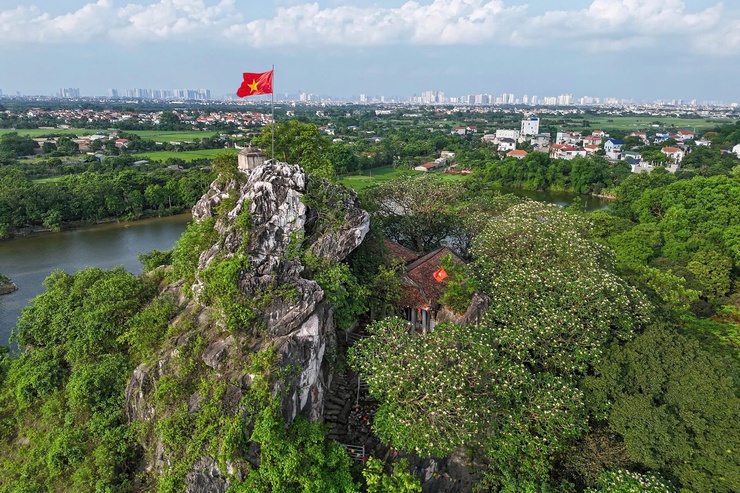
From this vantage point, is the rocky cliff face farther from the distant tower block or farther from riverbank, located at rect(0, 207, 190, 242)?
riverbank, located at rect(0, 207, 190, 242)

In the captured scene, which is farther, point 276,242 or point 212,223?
point 212,223

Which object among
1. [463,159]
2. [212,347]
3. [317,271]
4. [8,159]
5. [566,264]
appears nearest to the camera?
[212,347]

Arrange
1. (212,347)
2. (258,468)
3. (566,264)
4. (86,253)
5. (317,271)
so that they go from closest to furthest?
1. (258,468)
2. (212,347)
3. (317,271)
4. (566,264)
5. (86,253)

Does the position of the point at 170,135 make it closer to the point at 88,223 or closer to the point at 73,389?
the point at 88,223

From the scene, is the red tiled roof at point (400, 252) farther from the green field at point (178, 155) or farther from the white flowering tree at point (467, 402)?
the green field at point (178, 155)

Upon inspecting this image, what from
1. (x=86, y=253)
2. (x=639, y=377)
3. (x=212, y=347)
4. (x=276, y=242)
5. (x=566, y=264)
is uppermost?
(x=276, y=242)

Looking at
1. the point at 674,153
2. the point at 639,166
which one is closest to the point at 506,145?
the point at 639,166

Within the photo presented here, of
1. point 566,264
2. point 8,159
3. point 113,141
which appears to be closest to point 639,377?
point 566,264

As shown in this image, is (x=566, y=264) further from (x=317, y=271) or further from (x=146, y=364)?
(x=146, y=364)
